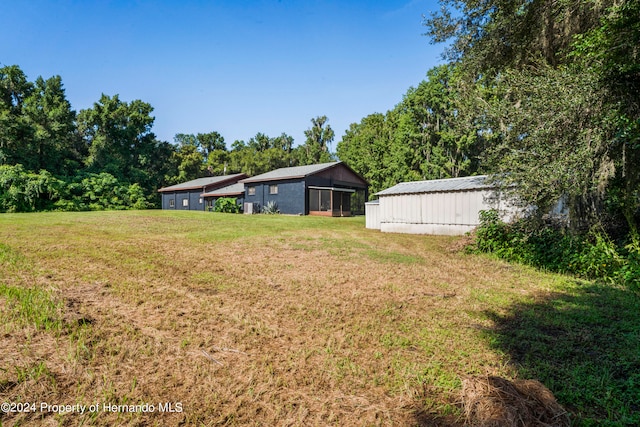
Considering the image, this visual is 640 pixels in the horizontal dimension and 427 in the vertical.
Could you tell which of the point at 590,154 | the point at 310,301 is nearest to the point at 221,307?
the point at 310,301

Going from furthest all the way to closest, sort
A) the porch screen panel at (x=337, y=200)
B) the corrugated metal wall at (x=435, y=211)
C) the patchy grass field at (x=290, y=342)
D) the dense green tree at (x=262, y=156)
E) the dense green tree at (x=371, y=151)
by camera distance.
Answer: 1. the dense green tree at (x=262, y=156)
2. the dense green tree at (x=371, y=151)
3. the porch screen panel at (x=337, y=200)
4. the corrugated metal wall at (x=435, y=211)
5. the patchy grass field at (x=290, y=342)

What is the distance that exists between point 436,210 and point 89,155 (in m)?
43.0

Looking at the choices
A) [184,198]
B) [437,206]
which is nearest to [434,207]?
[437,206]

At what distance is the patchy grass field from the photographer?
93.3 inches

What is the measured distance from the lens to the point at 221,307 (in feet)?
14.1

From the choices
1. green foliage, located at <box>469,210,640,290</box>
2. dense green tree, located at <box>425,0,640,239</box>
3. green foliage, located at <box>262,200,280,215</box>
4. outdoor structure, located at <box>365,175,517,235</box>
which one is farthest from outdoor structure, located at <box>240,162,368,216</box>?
dense green tree, located at <box>425,0,640,239</box>

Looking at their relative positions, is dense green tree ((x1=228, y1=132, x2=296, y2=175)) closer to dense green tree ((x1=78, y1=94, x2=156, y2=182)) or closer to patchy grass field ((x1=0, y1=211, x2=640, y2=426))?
dense green tree ((x1=78, y1=94, x2=156, y2=182))

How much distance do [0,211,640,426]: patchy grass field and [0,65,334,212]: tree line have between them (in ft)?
74.5

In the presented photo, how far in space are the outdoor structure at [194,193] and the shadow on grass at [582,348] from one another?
30927 millimetres

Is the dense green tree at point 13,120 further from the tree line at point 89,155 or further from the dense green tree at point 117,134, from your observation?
the dense green tree at point 117,134

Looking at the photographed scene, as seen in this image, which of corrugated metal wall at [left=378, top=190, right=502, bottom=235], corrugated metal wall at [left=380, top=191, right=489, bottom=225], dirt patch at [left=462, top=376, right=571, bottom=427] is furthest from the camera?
corrugated metal wall at [left=380, top=191, right=489, bottom=225]

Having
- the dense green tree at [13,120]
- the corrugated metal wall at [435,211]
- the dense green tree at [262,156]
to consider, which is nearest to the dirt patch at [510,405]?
the corrugated metal wall at [435,211]

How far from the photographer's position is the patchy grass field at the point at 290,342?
237 centimetres

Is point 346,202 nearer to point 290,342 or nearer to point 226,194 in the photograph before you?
point 226,194
